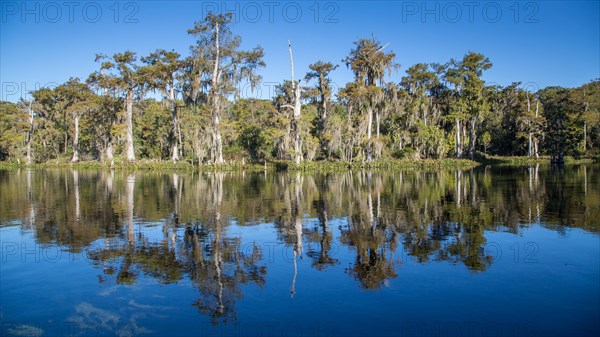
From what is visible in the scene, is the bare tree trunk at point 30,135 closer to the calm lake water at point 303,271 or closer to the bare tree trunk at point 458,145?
the calm lake water at point 303,271

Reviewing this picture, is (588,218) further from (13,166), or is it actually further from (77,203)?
(13,166)

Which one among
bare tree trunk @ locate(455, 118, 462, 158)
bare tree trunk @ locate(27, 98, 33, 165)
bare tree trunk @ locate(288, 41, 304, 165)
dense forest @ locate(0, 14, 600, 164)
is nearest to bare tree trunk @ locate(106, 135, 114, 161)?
dense forest @ locate(0, 14, 600, 164)

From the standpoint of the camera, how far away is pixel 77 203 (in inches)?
768

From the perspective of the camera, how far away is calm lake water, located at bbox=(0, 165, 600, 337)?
6875 millimetres

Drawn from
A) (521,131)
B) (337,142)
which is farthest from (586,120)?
(337,142)

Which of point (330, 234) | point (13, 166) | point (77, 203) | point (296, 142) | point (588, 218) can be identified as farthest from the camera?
point (13, 166)

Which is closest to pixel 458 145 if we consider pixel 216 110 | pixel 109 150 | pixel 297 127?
pixel 297 127

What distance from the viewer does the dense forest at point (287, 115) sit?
1898 inches

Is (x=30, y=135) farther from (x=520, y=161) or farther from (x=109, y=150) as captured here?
(x=520, y=161)

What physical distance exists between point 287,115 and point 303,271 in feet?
124

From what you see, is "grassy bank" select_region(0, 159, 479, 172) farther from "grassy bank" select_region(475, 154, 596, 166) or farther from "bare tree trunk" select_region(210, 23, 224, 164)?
"grassy bank" select_region(475, 154, 596, 166)

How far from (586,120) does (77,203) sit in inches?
2218

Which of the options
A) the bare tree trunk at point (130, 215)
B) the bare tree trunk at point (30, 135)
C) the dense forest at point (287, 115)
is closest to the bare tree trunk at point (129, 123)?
the dense forest at point (287, 115)

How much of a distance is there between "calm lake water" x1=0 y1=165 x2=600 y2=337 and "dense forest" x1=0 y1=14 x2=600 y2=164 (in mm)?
31271
